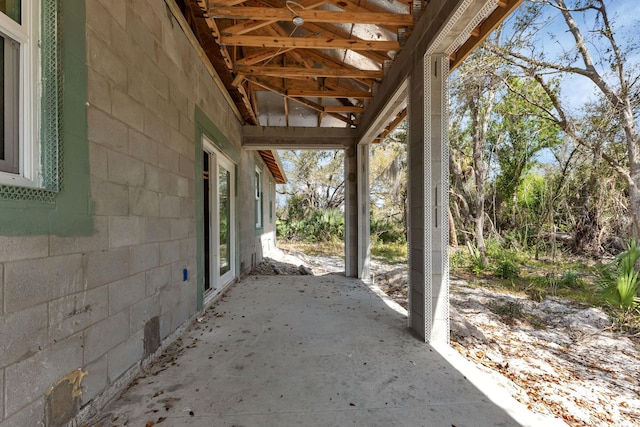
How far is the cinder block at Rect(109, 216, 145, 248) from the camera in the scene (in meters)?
1.97

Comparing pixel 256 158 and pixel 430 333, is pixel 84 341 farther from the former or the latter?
pixel 256 158

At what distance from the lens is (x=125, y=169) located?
2111mm

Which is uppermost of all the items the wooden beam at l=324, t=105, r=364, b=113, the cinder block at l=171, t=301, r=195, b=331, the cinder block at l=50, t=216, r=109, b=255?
the wooden beam at l=324, t=105, r=364, b=113

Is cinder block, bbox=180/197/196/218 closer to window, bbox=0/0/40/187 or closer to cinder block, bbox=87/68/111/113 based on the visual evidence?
cinder block, bbox=87/68/111/113

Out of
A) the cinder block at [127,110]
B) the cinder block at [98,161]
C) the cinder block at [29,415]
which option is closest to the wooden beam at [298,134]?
the cinder block at [127,110]

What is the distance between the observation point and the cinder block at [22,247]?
127 centimetres

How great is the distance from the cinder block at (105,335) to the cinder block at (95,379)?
41 mm

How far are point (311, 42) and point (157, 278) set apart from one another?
3.01m

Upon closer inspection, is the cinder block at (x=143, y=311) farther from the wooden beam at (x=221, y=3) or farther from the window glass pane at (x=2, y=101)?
the wooden beam at (x=221, y=3)

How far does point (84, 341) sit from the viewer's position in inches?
66.8

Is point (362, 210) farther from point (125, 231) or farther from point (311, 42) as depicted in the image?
point (125, 231)

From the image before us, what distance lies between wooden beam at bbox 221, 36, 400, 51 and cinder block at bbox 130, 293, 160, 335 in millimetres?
2904

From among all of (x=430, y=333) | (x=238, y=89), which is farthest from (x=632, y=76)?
(x=238, y=89)

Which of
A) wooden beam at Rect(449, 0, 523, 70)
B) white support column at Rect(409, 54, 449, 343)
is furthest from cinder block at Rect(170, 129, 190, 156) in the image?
wooden beam at Rect(449, 0, 523, 70)
